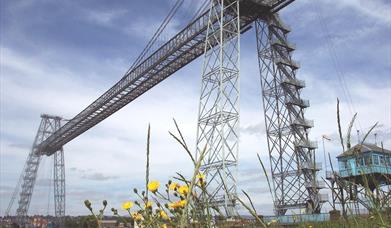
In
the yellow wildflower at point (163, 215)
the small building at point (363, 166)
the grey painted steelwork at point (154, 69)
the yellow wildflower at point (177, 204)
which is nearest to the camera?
the small building at point (363, 166)

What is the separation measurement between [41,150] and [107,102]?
14698 mm

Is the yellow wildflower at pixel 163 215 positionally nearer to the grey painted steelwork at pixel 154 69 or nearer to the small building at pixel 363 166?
the small building at pixel 363 166

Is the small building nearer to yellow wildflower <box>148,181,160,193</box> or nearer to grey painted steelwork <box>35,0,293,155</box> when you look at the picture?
yellow wildflower <box>148,181,160,193</box>

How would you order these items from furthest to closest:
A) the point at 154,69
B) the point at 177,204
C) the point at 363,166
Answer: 1. the point at 154,69
2. the point at 363,166
3. the point at 177,204

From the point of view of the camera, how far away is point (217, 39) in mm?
14328

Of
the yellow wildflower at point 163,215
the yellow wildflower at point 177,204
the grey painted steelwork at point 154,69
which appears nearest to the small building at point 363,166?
the yellow wildflower at point 177,204

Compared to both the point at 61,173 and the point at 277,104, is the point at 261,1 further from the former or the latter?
the point at 61,173

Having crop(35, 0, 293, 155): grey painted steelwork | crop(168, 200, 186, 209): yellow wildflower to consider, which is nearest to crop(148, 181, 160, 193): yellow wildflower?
crop(168, 200, 186, 209): yellow wildflower

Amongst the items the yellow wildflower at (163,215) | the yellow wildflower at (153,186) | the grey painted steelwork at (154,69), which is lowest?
the yellow wildflower at (163,215)

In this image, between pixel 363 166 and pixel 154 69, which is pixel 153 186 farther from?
pixel 154 69

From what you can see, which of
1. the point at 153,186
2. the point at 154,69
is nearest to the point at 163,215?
the point at 153,186

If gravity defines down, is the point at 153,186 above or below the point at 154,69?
below

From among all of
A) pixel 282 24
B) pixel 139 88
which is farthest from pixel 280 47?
pixel 139 88

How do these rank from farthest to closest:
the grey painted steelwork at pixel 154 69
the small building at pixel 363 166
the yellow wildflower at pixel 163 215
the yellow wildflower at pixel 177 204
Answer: the grey painted steelwork at pixel 154 69
the yellow wildflower at pixel 163 215
the yellow wildflower at pixel 177 204
the small building at pixel 363 166
